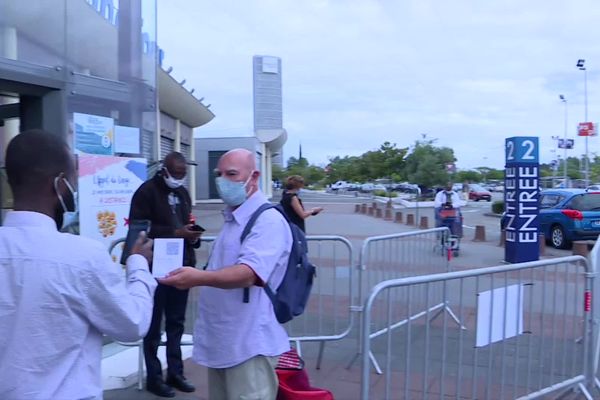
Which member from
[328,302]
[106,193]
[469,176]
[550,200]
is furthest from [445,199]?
[469,176]

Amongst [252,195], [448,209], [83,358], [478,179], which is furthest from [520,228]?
[478,179]

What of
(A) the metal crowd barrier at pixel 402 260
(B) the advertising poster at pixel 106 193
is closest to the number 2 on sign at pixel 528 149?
(A) the metal crowd barrier at pixel 402 260

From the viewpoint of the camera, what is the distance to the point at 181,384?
474 centimetres

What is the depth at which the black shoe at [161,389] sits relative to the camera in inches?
182

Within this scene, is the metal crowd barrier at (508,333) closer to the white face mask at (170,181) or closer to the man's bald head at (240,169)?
the man's bald head at (240,169)

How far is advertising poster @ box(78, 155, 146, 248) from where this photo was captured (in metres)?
5.18

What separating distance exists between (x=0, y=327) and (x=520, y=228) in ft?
36.8

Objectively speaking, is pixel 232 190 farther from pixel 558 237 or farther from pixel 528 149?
pixel 558 237

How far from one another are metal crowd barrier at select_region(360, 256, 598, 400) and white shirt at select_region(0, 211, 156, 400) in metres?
2.29

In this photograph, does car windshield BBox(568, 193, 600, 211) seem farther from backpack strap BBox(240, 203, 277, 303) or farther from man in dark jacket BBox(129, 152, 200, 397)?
backpack strap BBox(240, 203, 277, 303)

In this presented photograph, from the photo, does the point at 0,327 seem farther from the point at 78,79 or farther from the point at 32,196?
the point at 78,79

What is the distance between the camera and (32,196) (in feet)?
6.03

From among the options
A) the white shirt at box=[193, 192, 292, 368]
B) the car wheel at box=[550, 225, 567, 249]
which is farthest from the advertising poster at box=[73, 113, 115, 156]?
the car wheel at box=[550, 225, 567, 249]

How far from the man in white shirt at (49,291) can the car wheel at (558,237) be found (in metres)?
16.2
